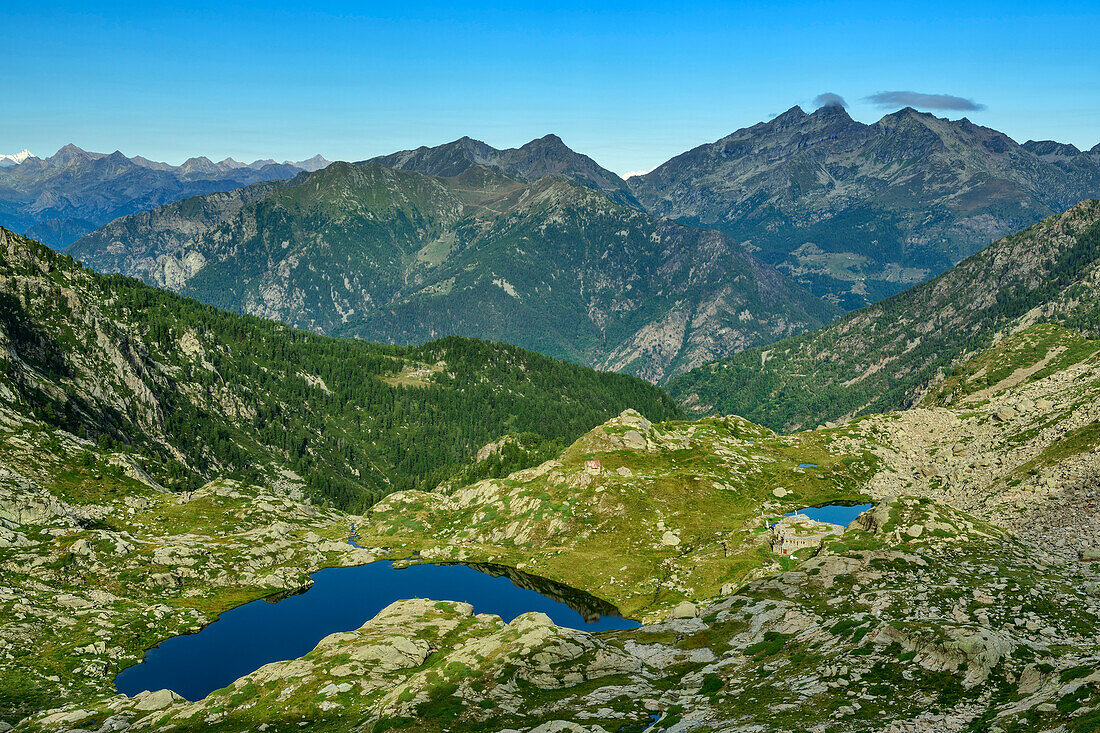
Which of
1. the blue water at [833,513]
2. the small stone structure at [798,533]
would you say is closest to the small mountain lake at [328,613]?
the small stone structure at [798,533]

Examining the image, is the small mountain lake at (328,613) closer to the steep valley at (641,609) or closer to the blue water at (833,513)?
the steep valley at (641,609)

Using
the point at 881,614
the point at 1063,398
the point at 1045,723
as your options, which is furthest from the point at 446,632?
the point at 1063,398

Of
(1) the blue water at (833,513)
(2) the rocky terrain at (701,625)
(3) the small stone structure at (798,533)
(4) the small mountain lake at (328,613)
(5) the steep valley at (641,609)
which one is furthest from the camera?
(1) the blue water at (833,513)

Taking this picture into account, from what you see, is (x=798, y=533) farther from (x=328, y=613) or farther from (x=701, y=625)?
(x=328, y=613)

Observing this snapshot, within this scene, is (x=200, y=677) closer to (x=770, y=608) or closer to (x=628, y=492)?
(x=770, y=608)

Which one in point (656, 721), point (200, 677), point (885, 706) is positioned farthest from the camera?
point (200, 677)
